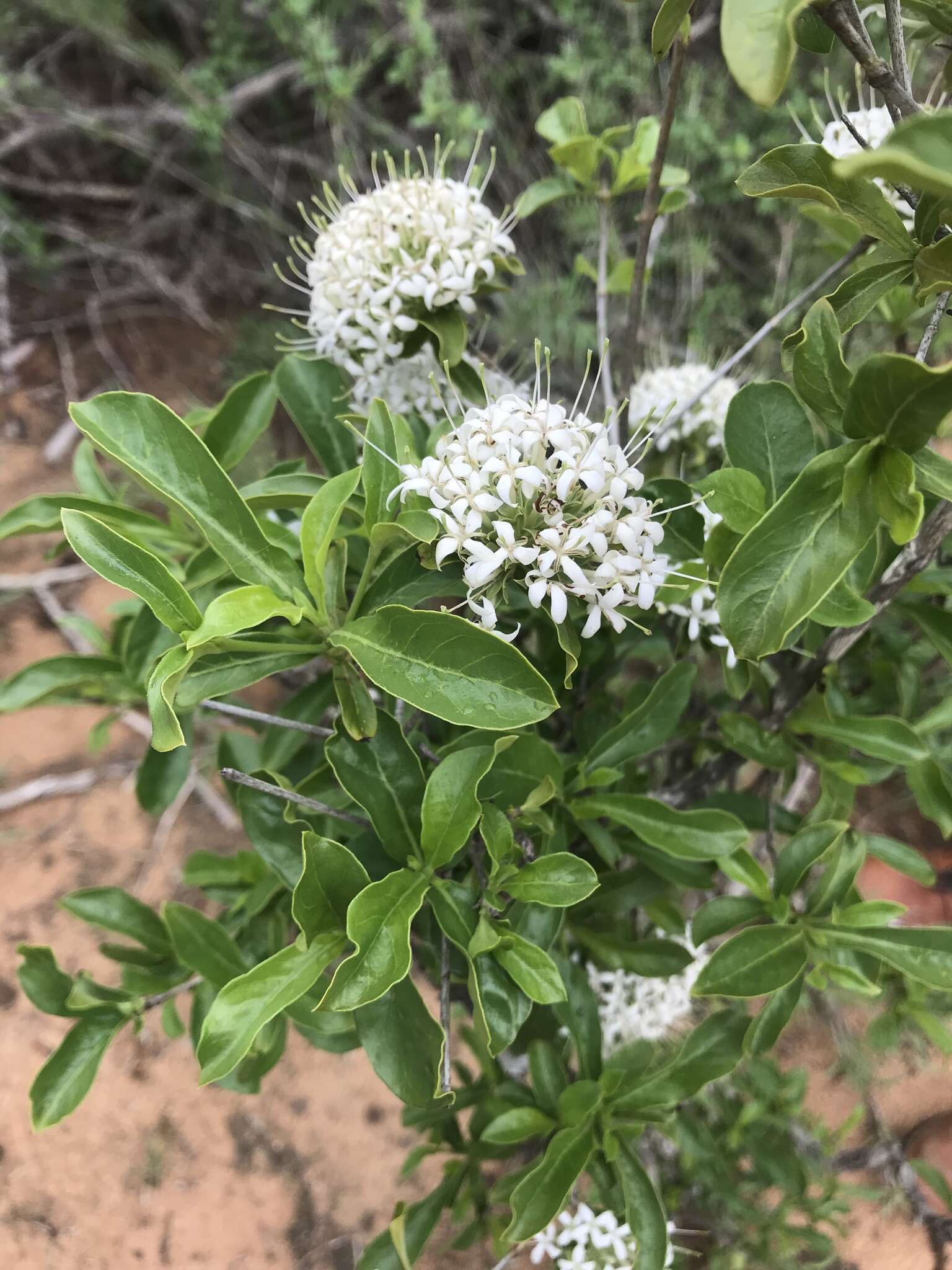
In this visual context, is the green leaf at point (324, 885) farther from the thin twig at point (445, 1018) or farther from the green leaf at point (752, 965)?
the green leaf at point (752, 965)

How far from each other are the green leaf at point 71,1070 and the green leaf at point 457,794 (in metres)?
0.42

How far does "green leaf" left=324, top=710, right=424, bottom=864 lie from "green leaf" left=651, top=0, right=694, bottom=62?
490 millimetres

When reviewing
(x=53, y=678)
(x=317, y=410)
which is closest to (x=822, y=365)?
(x=317, y=410)

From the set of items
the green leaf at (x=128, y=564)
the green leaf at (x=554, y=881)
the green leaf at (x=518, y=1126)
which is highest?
the green leaf at (x=128, y=564)

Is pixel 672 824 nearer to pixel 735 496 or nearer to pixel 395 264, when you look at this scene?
pixel 735 496

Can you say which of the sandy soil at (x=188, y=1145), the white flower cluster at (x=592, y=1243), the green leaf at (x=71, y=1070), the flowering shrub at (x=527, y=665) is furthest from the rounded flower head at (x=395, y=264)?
the sandy soil at (x=188, y=1145)

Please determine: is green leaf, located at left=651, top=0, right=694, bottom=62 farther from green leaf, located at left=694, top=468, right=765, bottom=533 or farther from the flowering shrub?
green leaf, located at left=694, top=468, right=765, bottom=533

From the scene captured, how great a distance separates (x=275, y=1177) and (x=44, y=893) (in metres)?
0.83

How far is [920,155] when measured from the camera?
1.00 feet

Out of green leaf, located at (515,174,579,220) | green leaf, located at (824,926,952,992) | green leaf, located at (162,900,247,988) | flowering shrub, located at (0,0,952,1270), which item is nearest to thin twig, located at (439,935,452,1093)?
flowering shrub, located at (0,0,952,1270)

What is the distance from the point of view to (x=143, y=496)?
84.3 inches

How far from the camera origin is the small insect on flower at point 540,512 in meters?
0.54

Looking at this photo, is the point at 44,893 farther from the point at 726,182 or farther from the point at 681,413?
the point at 726,182

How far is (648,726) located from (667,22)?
523 millimetres
